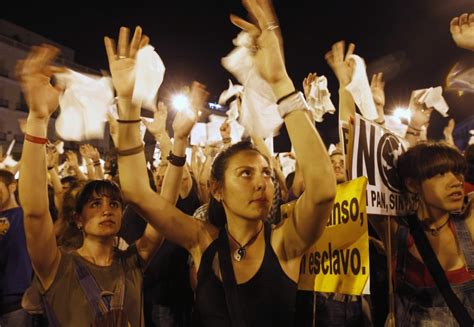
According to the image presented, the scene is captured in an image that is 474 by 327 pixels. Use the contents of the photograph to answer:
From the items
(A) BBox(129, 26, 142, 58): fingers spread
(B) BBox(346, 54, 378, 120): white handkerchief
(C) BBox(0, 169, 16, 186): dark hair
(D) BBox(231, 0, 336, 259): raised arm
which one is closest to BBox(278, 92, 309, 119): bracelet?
(D) BBox(231, 0, 336, 259): raised arm

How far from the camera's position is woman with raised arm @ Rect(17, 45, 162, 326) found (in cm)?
246

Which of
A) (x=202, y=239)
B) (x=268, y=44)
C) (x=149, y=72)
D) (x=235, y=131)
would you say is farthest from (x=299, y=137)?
(x=235, y=131)

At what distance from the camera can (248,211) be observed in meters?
2.40

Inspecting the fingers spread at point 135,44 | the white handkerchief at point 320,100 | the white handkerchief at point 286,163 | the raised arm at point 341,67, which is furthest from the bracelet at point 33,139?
the white handkerchief at point 286,163

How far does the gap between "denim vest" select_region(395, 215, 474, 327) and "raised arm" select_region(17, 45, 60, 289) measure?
6.85 feet

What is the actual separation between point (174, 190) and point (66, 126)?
118cm

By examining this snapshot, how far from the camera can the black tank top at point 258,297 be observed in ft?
7.32

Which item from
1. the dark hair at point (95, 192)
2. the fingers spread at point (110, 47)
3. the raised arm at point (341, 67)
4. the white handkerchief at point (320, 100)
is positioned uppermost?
the white handkerchief at point (320, 100)

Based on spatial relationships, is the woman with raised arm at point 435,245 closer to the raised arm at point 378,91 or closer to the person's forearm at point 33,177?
the raised arm at point 378,91

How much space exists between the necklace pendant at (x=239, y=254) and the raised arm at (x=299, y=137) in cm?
28

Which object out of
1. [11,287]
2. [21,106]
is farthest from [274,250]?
[21,106]

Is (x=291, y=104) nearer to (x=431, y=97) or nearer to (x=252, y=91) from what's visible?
(x=252, y=91)

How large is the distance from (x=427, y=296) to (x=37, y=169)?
234cm

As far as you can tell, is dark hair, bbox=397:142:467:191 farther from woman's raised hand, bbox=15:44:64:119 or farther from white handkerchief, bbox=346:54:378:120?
woman's raised hand, bbox=15:44:64:119
